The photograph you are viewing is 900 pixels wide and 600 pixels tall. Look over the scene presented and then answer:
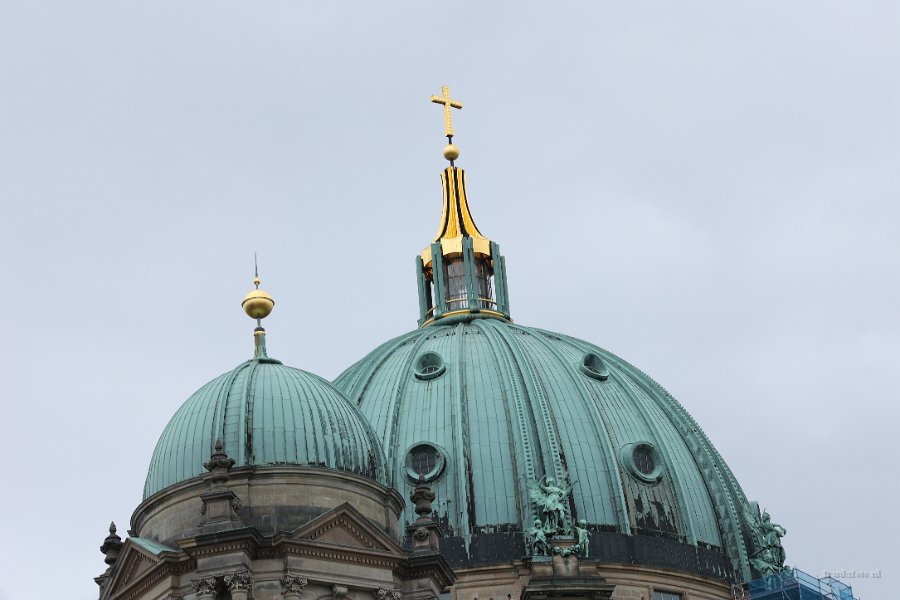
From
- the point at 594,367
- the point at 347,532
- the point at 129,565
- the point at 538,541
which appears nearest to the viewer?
the point at 347,532

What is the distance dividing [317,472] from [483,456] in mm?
16246

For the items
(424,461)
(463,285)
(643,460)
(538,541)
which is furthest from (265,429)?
(463,285)

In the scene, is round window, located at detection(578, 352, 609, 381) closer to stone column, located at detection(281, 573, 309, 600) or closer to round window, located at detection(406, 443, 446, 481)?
round window, located at detection(406, 443, 446, 481)

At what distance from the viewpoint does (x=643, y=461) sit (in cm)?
7594

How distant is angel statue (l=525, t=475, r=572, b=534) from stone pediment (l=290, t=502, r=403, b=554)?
1292 cm

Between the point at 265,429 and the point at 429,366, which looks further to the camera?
the point at 429,366

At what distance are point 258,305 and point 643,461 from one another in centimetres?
1810

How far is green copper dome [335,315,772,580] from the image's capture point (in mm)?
73000

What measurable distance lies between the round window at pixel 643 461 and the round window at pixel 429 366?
24.4 feet

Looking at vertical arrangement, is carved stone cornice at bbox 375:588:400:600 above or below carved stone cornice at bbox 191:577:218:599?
above

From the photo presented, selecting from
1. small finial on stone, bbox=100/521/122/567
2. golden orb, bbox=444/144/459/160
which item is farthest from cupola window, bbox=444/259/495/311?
small finial on stone, bbox=100/521/122/567

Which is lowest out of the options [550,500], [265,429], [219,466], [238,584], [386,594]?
[238,584]

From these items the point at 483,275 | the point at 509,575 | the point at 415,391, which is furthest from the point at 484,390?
the point at 483,275

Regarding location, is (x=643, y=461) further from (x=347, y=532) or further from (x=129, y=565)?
(x=129, y=565)
